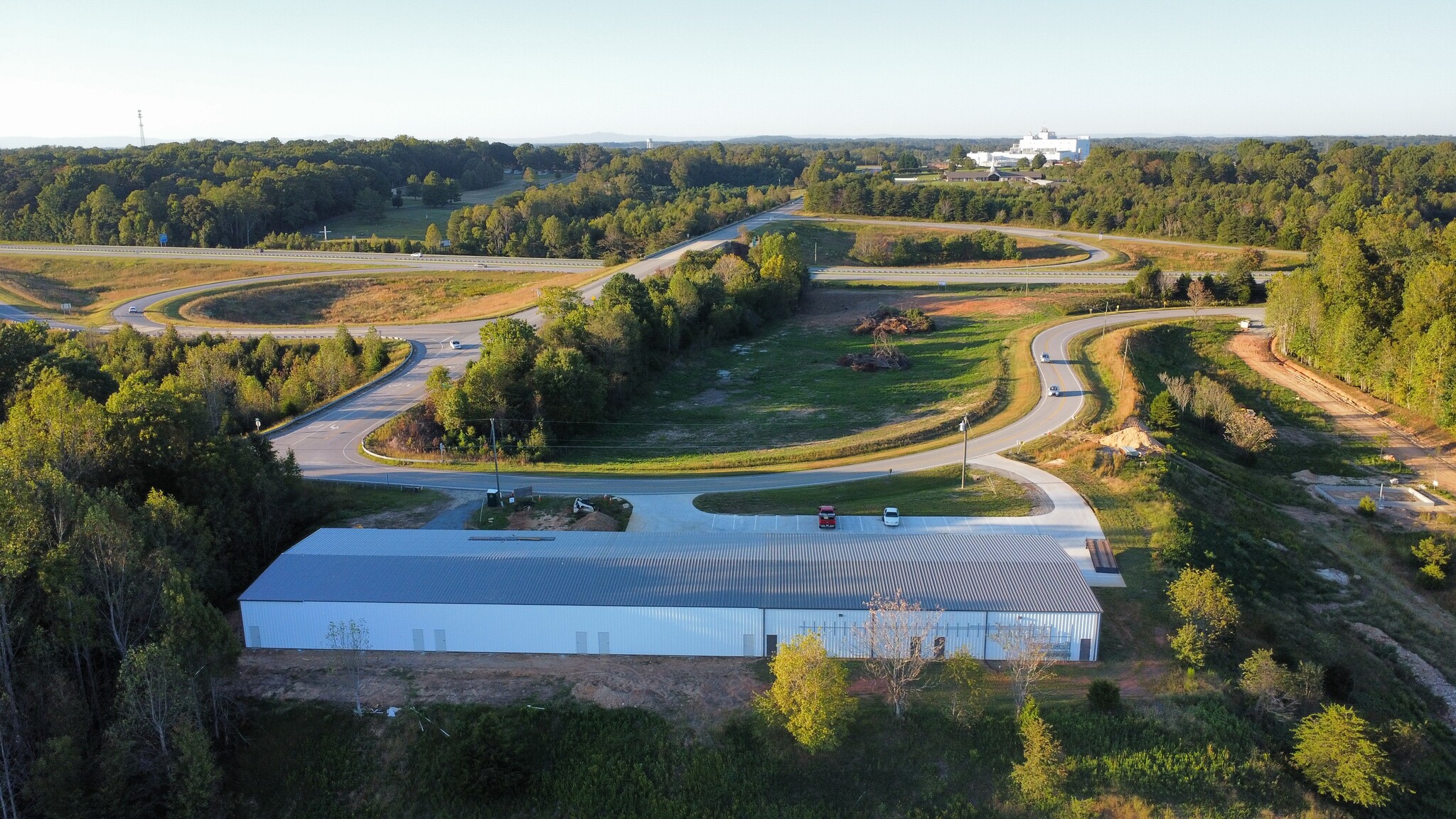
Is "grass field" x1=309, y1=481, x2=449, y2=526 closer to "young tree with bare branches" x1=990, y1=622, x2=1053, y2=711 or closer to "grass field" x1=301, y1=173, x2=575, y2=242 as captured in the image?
"young tree with bare branches" x1=990, y1=622, x2=1053, y2=711

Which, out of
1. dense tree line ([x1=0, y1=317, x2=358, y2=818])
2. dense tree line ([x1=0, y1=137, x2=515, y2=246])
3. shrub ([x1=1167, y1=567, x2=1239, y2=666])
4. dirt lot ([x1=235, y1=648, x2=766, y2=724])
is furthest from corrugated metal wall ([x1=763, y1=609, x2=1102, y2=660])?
dense tree line ([x1=0, y1=137, x2=515, y2=246])

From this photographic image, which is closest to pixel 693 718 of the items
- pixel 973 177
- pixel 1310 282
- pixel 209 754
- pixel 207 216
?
pixel 209 754

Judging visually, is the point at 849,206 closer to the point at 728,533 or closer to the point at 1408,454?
the point at 1408,454

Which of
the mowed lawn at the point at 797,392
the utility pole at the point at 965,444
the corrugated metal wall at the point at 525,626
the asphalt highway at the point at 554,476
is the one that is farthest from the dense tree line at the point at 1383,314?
the corrugated metal wall at the point at 525,626

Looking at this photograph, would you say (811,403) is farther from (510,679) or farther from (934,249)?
(934,249)

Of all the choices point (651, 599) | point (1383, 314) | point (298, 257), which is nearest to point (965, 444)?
point (651, 599)

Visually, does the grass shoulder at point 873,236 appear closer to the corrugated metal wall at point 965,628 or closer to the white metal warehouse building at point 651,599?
the white metal warehouse building at point 651,599
